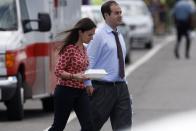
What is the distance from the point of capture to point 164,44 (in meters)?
43.7

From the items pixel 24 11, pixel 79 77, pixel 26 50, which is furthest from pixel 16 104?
pixel 79 77

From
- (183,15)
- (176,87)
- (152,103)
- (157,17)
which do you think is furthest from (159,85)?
(157,17)

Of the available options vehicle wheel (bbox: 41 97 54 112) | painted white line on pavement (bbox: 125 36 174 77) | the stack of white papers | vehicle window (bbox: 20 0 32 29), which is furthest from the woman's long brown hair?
painted white line on pavement (bbox: 125 36 174 77)

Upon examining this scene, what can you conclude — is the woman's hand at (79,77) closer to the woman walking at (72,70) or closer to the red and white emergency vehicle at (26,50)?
the woman walking at (72,70)

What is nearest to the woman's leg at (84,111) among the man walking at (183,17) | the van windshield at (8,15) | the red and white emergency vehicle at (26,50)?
the red and white emergency vehicle at (26,50)

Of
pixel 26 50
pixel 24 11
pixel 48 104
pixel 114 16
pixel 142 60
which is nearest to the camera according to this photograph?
pixel 114 16

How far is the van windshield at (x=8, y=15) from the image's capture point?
14812 mm

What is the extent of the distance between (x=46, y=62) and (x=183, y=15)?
16.4m

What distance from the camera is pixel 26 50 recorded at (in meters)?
14.9

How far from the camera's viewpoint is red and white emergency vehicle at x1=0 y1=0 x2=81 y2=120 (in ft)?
47.1

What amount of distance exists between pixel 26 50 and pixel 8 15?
60 cm

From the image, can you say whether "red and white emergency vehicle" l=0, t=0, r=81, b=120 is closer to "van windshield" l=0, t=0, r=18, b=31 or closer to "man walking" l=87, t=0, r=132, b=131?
"van windshield" l=0, t=0, r=18, b=31

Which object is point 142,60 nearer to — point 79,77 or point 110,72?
point 110,72

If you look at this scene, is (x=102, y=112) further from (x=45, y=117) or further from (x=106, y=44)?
(x=45, y=117)
